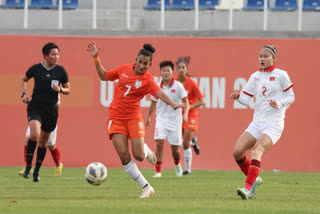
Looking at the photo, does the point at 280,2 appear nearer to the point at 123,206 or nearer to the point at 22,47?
the point at 22,47

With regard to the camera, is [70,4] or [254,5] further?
[254,5]

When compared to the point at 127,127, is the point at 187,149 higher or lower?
lower

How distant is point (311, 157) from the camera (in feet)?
67.5

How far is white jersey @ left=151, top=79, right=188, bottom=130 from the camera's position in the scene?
16922mm

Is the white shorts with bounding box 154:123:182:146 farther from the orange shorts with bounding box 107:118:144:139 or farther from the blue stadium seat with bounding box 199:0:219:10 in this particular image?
the blue stadium seat with bounding box 199:0:219:10

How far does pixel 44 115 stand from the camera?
14273mm

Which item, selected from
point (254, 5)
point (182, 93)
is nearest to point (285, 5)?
point (254, 5)

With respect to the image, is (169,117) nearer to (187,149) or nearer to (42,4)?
(187,149)

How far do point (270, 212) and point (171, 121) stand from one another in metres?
8.04

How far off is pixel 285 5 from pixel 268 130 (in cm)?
1301

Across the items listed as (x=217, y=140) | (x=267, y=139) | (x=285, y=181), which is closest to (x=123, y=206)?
(x=267, y=139)

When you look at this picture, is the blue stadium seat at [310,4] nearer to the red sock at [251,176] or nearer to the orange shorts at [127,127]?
the orange shorts at [127,127]

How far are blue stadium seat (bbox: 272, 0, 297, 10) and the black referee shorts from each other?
10.7 metres

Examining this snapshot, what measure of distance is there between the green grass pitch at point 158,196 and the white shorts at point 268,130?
833 millimetres
